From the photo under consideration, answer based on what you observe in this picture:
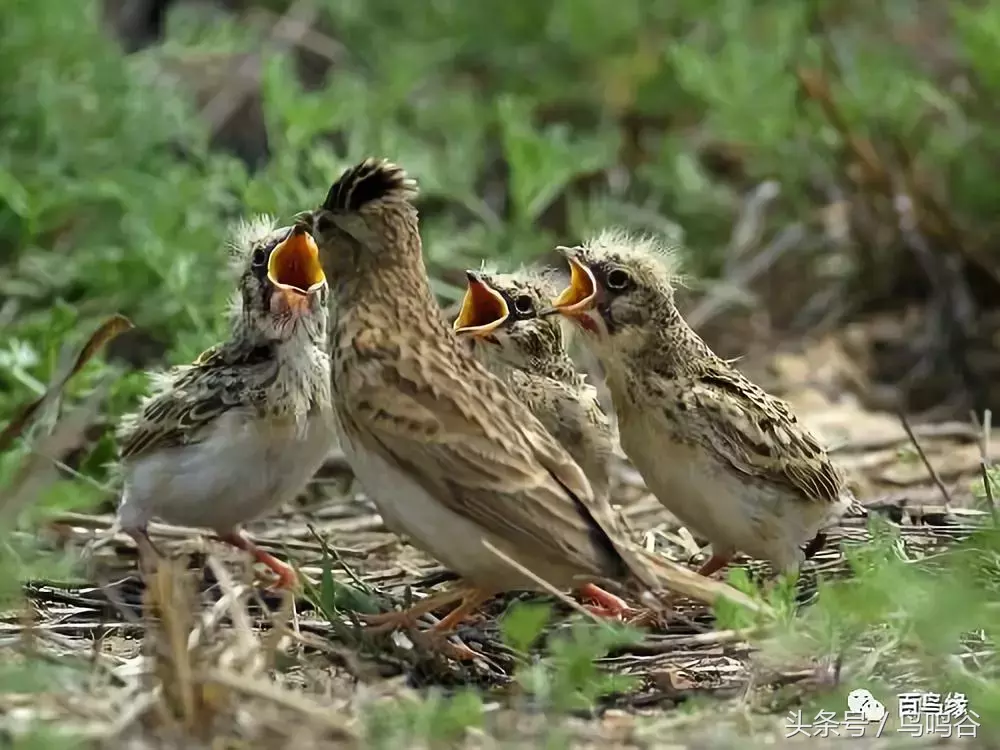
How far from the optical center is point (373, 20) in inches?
365

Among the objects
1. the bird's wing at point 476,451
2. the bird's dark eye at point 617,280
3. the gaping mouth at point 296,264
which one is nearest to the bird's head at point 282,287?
the gaping mouth at point 296,264

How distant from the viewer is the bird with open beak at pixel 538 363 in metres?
4.41

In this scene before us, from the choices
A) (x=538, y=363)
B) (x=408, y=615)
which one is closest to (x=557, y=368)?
(x=538, y=363)

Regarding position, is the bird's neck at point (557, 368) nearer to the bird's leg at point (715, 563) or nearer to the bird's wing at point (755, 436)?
the bird's wing at point (755, 436)

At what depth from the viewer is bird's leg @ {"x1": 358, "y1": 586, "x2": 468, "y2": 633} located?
12.6 ft

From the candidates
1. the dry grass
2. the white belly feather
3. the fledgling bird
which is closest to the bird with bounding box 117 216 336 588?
the white belly feather

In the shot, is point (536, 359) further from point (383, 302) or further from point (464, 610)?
point (464, 610)

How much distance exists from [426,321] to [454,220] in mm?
3494

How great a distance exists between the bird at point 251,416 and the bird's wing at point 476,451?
51cm

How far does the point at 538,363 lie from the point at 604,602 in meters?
0.70

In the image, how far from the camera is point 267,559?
460 cm

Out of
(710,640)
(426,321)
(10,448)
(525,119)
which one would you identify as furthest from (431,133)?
(710,640)

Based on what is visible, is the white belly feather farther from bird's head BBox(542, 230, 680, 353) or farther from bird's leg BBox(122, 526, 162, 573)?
bird's head BBox(542, 230, 680, 353)

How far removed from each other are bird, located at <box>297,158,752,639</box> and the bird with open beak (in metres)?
0.39
